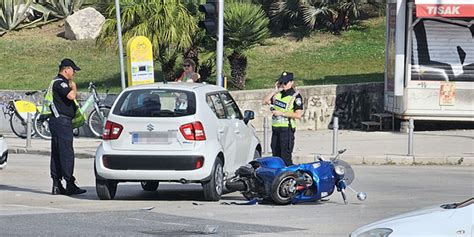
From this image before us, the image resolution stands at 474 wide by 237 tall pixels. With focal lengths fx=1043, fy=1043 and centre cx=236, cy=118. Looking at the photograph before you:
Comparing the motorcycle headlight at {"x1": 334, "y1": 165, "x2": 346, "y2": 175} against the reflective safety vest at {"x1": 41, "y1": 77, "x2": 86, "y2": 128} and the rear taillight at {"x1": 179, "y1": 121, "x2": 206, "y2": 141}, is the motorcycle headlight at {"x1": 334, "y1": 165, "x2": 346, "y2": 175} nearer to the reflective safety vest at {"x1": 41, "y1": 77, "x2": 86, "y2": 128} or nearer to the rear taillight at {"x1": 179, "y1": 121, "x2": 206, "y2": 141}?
the rear taillight at {"x1": 179, "y1": 121, "x2": 206, "y2": 141}

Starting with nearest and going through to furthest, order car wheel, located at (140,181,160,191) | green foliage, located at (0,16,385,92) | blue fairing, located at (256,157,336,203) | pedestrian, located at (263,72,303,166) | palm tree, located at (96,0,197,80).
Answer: blue fairing, located at (256,157,336,203), car wheel, located at (140,181,160,191), pedestrian, located at (263,72,303,166), palm tree, located at (96,0,197,80), green foliage, located at (0,16,385,92)

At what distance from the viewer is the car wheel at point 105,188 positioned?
1347cm

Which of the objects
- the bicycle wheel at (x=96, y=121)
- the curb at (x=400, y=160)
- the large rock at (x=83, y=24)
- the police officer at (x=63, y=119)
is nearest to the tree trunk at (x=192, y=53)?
the bicycle wheel at (x=96, y=121)

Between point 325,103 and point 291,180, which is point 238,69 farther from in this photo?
point 291,180

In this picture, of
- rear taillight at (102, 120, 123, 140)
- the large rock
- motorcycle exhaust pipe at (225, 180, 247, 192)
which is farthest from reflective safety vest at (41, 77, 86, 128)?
the large rock

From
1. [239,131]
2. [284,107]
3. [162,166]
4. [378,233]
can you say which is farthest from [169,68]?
[378,233]

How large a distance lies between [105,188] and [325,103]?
12.5 metres

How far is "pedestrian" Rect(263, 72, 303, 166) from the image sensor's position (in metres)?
15.1

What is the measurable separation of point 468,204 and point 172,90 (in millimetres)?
6582

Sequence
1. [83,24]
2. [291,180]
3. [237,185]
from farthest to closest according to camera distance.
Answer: [83,24]
[237,185]
[291,180]

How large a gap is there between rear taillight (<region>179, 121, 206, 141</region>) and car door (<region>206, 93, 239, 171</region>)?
490mm

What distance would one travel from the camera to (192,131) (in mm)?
13133

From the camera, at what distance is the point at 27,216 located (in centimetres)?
1192

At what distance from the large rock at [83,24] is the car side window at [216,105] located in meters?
21.9
